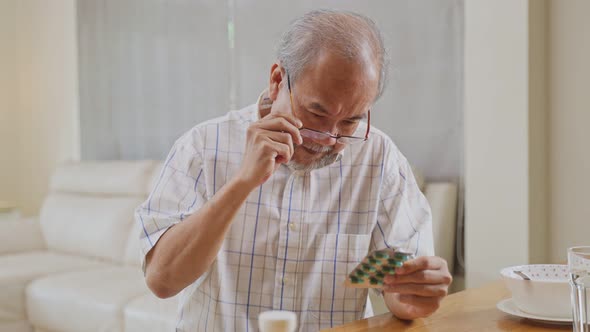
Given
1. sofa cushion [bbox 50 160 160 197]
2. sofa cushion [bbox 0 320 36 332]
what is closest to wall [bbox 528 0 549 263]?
sofa cushion [bbox 50 160 160 197]

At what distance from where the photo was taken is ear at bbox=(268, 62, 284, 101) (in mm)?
1387

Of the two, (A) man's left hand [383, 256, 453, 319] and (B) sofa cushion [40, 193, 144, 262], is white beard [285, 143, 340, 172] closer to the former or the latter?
(A) man's left hand [383, 256, 453, 319]

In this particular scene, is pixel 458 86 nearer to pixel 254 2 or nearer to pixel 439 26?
pixel 439 26

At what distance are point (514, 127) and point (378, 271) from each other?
→ 1262 mm

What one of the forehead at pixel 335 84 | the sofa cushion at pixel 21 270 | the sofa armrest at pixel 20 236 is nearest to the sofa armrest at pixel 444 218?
the forehead at pixel 335 84

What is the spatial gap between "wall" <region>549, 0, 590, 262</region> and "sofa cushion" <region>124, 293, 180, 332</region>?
4.78 ft

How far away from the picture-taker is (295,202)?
1487mm

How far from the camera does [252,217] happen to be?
1.48 m

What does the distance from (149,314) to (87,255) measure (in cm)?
139

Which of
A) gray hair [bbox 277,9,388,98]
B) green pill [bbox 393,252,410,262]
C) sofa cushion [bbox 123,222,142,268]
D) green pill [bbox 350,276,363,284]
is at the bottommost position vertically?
sofa cushion [bbox 123,222,142,268]

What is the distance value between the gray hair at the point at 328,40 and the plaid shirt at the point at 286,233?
210 mm

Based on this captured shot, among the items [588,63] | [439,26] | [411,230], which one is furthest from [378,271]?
[439,26]

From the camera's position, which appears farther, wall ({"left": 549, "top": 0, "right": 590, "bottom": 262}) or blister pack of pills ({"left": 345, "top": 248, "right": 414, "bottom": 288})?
wall ({"left": 549, "top": 0, "right": 590, "bottom": 262})

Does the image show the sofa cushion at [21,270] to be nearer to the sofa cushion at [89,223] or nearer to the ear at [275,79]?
the sofa cushion at [89,223]
